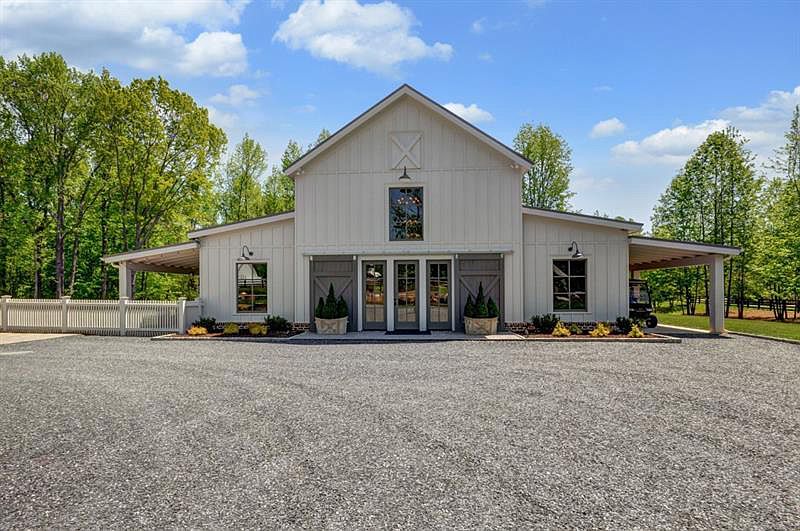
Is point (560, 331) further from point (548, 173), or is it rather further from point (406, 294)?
point (548, 173)

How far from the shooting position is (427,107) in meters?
14.5

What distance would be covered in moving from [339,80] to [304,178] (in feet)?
11.1

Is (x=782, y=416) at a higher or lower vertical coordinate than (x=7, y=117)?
lower

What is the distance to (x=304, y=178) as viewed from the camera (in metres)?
14.8

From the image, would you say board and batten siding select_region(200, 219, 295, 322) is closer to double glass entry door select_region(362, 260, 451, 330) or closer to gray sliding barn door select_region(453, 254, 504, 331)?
double glass entry door select_region(362, 260, 451, 330)

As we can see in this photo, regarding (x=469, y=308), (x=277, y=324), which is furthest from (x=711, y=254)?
(x=277, y=324)

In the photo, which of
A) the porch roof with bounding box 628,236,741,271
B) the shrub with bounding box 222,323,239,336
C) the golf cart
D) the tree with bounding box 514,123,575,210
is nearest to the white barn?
the porch roof with bounding box 628,236,741,271

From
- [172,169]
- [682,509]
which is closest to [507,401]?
[682,509]

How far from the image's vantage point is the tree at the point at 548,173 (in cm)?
3134

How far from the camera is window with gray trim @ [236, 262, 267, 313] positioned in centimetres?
1525

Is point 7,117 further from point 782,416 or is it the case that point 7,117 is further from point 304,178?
point 782,416

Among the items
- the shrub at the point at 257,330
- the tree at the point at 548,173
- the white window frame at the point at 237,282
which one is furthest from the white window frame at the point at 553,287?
the tree at the point at 548,173

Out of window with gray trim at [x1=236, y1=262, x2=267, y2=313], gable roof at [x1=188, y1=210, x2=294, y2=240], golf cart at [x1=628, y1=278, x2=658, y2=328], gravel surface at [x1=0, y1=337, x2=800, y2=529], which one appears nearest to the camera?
gravel surface at [x1=0, y1=337, x2=800, y2=529]

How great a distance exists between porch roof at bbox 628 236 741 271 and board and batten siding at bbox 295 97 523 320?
4039mm
